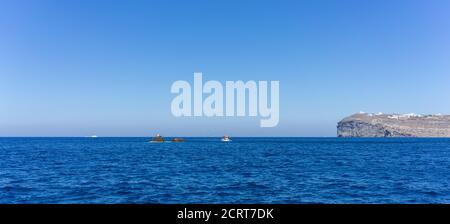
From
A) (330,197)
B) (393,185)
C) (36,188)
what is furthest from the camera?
(393,185)

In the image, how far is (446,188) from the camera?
3142 cm

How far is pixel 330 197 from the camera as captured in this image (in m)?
25.8

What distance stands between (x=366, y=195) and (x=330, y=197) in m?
3.62
